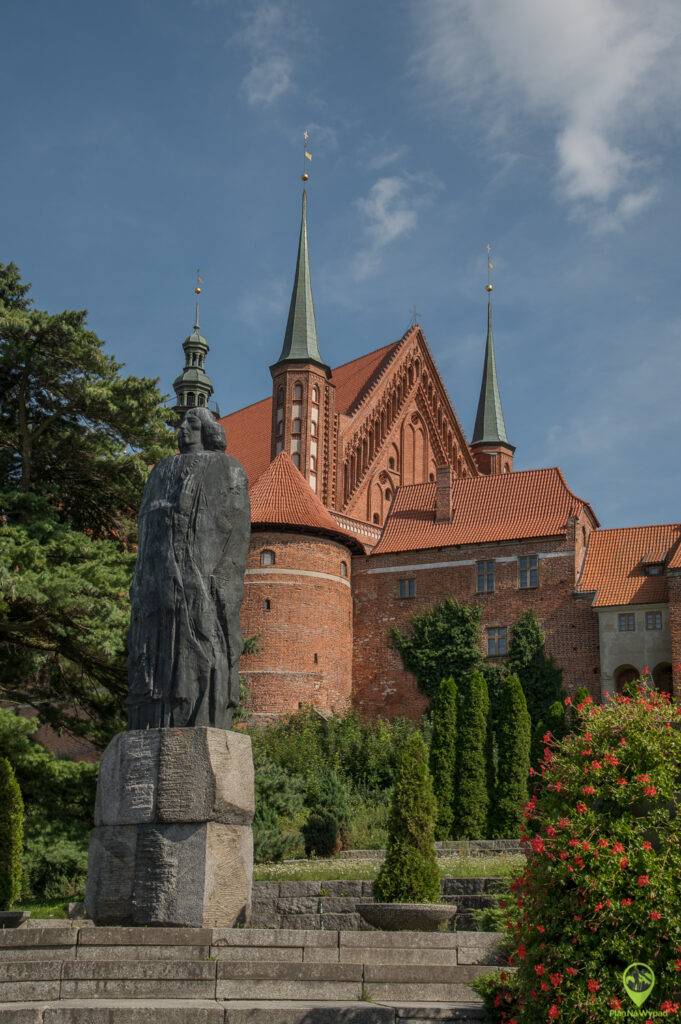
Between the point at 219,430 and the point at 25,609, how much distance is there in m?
10.2

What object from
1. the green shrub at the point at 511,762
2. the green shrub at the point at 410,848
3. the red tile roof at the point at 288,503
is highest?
the red tile roof at the point at 288,503

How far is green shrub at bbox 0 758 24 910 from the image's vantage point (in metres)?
18.1

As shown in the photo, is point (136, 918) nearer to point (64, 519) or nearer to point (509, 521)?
point (64, 519)

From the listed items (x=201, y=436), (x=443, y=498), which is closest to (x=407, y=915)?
(x=201, y=436)

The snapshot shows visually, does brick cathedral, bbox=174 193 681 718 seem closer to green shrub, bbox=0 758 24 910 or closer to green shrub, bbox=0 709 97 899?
green shrub, bbox=0 709 97 899

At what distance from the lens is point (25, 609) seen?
20984 millimetres

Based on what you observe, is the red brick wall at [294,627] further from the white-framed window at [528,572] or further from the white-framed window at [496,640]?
the white-framed window at [528,572]

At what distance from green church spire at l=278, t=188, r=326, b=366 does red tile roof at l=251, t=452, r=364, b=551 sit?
4.30 metres

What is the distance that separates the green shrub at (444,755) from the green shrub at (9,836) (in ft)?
56.4

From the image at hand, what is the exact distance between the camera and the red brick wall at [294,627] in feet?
139

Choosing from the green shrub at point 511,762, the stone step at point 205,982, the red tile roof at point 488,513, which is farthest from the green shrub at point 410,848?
the red tile roof at point 488,513

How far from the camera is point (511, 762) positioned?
1377 inches

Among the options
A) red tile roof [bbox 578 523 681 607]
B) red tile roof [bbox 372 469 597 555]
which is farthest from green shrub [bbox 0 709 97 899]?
red tile roof [bbox 372 469 597 555]

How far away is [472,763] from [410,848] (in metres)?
20.6
